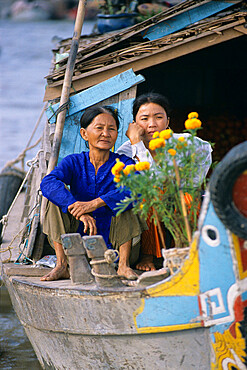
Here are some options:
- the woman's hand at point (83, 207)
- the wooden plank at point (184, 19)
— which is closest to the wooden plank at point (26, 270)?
the woman's hand at point (83, 207)

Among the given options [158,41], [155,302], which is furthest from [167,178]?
[158,41]

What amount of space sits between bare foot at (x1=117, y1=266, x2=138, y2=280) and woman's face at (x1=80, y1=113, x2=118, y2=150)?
762 mm

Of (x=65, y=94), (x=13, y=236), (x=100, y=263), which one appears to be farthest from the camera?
(x=13, y=236)

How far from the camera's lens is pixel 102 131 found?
362 centimetres

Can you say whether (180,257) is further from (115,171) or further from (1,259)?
(1,259)

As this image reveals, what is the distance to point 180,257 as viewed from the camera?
9.22ft

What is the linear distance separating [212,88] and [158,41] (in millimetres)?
3761

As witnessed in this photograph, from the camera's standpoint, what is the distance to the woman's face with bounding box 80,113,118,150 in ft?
11.9

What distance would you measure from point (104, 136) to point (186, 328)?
132 centimetres

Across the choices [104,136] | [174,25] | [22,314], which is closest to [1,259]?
[22,314]

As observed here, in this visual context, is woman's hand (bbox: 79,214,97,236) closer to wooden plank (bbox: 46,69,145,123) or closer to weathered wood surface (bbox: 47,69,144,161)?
weathered wood surface (bbox: 47,69,144,161)

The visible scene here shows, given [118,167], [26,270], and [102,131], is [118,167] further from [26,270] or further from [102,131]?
[26,270]

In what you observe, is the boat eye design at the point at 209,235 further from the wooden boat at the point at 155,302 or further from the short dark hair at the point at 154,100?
the short dark hair at the point at 154,100

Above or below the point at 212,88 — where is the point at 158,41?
below
